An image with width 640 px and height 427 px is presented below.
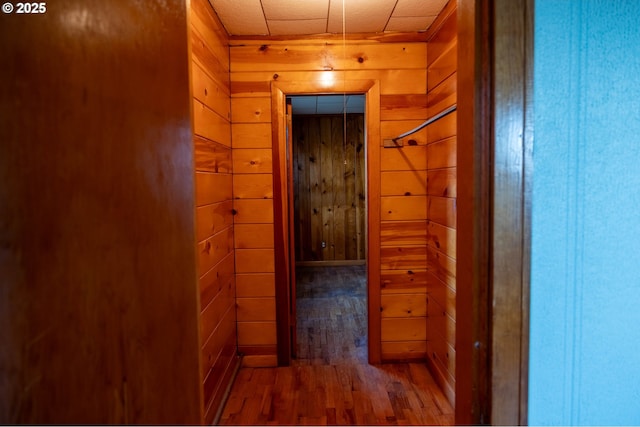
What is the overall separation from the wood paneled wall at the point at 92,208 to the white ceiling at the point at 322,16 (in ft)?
4.73

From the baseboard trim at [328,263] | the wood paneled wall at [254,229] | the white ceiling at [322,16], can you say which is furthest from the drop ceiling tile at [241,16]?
the baseboard trim at [328,263]

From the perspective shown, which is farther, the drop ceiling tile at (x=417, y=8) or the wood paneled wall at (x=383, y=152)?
the wood paneled wall at (x=383, y=152)

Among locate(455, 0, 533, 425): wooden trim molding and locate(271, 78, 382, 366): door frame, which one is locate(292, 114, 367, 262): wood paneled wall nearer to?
locate(271, 78, 382, 366): door frame

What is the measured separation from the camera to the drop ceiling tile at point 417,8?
2.06 metres

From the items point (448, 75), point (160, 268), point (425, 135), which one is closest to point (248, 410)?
point (160, 268)

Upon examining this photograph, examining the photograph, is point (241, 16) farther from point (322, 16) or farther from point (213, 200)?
point (213, 200)

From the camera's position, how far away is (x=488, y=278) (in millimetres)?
702

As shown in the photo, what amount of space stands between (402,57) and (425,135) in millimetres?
574

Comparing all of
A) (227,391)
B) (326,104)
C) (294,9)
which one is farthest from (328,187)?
(227,391)

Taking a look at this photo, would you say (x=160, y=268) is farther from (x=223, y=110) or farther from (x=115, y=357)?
(x=223, y=110)

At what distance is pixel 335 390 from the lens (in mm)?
2346

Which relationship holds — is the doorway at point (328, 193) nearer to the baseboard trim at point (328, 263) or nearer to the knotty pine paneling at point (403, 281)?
the baseboard trim at point (328, 263)

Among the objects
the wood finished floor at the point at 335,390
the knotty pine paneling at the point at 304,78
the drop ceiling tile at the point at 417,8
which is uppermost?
the drop ceiling tile at the point at 417,8

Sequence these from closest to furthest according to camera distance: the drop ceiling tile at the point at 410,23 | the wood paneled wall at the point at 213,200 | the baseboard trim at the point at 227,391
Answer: the wood paneled wall at the point at 213,200, the baseboard trim at the point at 227,391, the drop ceiling tile at the point at 410,23
